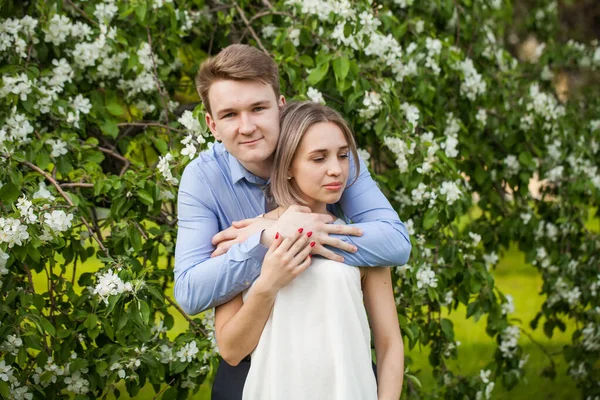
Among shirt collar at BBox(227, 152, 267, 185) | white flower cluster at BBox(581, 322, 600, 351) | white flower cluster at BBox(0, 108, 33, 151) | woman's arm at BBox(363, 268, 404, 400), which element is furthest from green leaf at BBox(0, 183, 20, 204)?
white flower cluster at BBox(581, 322, 600, 351)

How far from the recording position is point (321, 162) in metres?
2.24

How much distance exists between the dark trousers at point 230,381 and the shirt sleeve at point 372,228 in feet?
1.36

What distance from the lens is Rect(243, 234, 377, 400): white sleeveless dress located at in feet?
6.95

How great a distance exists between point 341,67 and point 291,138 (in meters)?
1.24

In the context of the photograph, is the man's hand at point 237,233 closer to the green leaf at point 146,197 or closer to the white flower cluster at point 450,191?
the green leaf at point 146,197

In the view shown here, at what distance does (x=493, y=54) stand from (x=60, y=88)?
2.40 m

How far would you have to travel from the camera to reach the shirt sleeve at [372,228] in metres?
2.22

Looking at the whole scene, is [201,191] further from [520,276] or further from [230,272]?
[520,276]

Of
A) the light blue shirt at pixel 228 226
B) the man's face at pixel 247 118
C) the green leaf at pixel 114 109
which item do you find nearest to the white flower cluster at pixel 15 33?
the green leaf at pixel 114 109

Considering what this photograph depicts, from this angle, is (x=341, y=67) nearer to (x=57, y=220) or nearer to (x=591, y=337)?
(x=57, y=220)

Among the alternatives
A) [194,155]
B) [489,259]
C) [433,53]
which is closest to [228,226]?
[194,155]

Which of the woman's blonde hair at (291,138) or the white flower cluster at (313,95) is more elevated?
the white flower cluster at (313,95)

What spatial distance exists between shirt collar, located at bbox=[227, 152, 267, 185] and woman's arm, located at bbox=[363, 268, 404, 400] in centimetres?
39

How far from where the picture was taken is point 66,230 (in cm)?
296
